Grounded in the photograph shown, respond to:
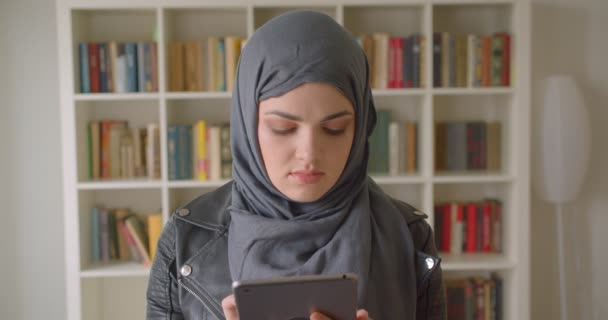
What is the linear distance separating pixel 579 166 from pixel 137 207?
2.01 m

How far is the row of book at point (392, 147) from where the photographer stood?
2.73 m

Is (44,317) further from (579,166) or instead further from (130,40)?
(579,166)

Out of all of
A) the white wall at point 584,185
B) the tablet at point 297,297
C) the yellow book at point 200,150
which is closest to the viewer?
the tablet at point 297,297

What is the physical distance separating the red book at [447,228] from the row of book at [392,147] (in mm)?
239

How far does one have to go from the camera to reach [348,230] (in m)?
1.01

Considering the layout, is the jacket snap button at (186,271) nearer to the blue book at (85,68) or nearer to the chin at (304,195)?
the chin at (304,195)

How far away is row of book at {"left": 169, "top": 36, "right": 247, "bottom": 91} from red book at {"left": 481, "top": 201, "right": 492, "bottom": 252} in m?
1.29

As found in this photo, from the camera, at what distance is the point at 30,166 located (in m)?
2.86

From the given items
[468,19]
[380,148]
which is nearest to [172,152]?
[380,148]

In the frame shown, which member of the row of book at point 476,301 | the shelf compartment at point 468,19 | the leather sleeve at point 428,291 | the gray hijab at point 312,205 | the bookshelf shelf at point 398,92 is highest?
the shelf compartment at point 468,19

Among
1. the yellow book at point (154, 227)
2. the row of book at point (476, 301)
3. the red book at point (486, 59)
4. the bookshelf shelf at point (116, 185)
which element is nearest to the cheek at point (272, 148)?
the bookshelf shelf at point (116, 185)

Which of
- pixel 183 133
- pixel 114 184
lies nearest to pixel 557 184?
pixel 183 133

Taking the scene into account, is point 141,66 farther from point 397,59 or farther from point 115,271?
point 397,59

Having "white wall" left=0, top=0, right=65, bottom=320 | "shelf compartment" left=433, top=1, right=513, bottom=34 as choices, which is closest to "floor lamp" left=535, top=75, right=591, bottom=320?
"shelf compartment" left=433, top=1, right=513, bottom=34
